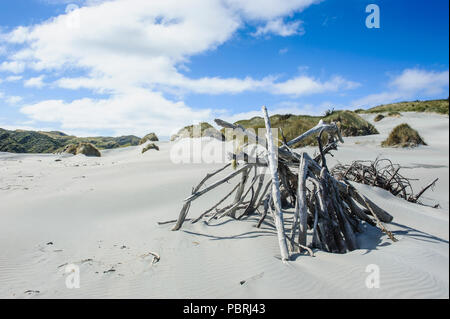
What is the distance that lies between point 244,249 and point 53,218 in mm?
4398

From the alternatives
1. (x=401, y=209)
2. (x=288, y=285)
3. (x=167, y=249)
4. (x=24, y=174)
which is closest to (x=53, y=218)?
(x=167, y=249)

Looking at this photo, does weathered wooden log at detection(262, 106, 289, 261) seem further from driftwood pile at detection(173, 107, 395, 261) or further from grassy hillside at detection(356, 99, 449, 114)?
grassy hillside at detection(356, 99, 449, 114)

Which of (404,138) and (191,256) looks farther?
(404,138)

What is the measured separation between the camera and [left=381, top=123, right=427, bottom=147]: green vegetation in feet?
38.7

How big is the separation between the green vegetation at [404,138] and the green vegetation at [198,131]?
10.0m

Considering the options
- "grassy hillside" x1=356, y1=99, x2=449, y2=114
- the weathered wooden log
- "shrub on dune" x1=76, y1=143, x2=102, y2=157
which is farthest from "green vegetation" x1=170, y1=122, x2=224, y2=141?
"grassy hillside" x1=356, y1=99, x2=449, y2=114

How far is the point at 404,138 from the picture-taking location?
471 inches

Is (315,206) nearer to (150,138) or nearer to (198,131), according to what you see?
(198,131)

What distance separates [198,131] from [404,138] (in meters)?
14.3

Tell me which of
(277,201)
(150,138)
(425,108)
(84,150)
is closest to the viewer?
(277,201)

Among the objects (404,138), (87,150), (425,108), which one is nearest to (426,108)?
(425,108)

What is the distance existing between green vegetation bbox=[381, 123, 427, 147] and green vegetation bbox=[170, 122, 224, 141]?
10.0 m

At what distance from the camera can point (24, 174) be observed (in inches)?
452
